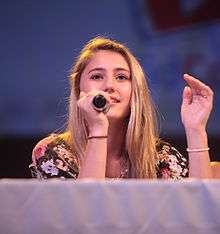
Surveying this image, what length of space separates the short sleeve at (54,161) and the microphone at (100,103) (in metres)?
0.23

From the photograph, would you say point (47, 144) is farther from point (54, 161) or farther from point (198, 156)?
point (198, 156)

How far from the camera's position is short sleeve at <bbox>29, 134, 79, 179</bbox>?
148cm

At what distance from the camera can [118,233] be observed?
2.15 ft

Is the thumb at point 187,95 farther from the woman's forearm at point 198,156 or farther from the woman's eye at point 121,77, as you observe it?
the woman's eye at point 121,77

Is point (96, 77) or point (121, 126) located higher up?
point (96, 77)

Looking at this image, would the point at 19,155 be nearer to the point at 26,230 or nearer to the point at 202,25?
the point at 202,25

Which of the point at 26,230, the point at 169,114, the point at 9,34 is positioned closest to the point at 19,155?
the point at 9,34

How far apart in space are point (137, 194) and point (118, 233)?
0.18 ft

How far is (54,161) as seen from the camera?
4.92ft

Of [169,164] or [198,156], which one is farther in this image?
[169,164]

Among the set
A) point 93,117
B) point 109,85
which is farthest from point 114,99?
point 93,117

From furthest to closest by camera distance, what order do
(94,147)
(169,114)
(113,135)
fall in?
(169,114)
(113,135)
(94,147)

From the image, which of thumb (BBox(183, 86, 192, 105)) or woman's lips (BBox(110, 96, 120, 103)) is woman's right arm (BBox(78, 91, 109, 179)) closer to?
woman's lips (BBox(110, 96, 120, 103))

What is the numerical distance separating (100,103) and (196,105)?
29 cm
